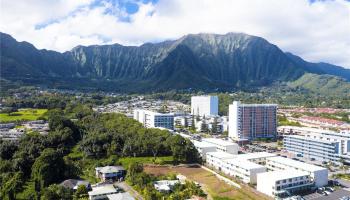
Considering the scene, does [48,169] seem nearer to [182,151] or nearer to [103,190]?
[103,190]

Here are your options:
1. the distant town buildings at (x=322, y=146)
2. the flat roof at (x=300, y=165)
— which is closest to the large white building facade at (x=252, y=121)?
the distant town buildings at (x=322, y=146)

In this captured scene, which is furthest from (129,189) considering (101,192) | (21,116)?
(21,116)

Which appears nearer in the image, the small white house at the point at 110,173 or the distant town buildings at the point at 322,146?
the small white house at the point at 110,173

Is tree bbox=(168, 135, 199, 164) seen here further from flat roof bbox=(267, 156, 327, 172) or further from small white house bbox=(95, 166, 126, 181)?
flat roof bbox=(267, 156, 327, 172)

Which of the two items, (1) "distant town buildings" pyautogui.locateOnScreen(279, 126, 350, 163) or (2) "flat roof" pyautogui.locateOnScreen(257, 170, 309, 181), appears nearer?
(2) "flat roof" pyautogui.locateOnScreen(257, 170, 309, 181)

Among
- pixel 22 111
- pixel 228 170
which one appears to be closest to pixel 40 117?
pixel 22 111

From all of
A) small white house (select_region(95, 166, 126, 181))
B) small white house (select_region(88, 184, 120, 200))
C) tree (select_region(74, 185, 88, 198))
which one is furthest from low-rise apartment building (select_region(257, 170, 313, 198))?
tree (select_region(74, 185, 88, 198))

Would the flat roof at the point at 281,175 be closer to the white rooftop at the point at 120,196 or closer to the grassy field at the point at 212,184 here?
the grassy field at the point at 212,184
